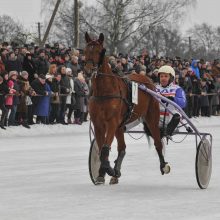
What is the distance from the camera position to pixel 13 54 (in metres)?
21.3

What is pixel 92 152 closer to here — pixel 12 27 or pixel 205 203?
pixel 205 203

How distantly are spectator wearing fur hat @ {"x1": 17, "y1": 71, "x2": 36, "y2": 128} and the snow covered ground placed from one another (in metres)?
3.56

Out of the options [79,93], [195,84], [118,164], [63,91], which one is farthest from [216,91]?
[118,164]

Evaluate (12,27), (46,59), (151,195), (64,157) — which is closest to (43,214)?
(151,195)

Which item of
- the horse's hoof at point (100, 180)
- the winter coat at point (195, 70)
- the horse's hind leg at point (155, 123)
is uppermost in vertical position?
the winter coat at point (195, 70)

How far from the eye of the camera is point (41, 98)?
71.4 ft

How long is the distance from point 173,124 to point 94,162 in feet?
4.20

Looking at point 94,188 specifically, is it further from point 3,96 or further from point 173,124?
point 3,96

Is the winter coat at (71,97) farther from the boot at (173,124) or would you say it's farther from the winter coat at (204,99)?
the boot at (173,124)

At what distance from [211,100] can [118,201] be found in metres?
22.6

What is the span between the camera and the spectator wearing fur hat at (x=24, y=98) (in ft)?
68.9

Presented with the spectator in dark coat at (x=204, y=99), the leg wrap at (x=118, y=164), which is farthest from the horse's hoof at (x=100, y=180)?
the spectator in dark coat at (x=204, y=99)

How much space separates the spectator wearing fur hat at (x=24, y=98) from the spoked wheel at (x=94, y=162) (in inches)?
417

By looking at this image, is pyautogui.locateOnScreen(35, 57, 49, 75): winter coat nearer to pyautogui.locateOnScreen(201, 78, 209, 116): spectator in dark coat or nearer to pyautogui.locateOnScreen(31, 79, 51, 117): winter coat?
pyautogui.locateOnScreen(31, 79, 51, 117): winter coat
